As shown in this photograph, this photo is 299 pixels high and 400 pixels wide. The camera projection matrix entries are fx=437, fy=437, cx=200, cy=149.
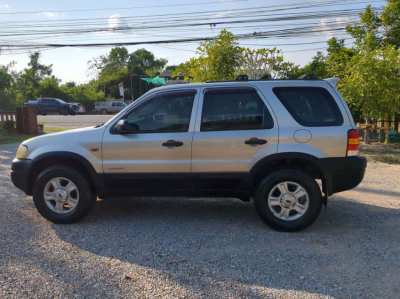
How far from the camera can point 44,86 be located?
2084 inches

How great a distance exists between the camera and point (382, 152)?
12.7m

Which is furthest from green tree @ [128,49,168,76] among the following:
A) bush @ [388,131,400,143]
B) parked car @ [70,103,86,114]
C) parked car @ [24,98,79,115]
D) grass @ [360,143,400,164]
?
grass @ [360,143,400,164]

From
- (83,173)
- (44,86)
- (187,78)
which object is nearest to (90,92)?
(44,86)

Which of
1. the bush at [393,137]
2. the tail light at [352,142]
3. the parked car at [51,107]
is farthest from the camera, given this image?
the parked car at [51,107]

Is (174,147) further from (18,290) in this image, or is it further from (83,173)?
(18,290)

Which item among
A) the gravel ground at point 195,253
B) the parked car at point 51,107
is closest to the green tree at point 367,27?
the gravel ground at point 195,253

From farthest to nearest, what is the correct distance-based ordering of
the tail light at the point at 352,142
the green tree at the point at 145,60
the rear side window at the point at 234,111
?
the green tree at the point at 145,60 → the rear side window at the point at 234,111 → the tail light at the point at 352,142

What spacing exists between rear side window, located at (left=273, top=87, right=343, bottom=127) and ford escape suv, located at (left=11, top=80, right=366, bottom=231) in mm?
12

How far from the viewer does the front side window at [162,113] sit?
548 centimetres

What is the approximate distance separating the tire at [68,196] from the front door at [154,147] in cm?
33

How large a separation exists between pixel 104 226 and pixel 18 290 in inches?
72.9

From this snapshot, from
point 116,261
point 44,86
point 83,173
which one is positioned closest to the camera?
point 116,261

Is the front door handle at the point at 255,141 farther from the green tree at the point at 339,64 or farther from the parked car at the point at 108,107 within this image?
the parked car at the point at 108,107

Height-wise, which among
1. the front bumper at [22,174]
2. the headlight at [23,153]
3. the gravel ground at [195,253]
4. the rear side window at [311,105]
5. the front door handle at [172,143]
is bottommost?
the gravel ground at [195,253]
